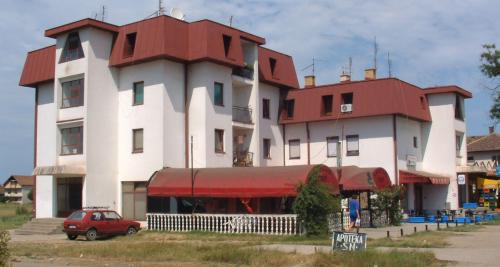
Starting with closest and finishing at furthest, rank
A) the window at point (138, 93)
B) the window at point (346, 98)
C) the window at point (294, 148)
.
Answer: the window at point (138, 93) → the window at point (346, 98) → the window at point (294, 148)

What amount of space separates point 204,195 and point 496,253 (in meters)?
15.1

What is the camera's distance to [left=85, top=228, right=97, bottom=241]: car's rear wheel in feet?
95.9

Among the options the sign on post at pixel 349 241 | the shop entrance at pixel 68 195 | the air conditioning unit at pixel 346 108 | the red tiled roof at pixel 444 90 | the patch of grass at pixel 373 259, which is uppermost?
the red tiled roof at pixel 444 90

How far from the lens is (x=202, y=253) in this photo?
67.9 feet

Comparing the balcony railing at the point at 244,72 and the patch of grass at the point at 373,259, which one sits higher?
the balcony railing at the point at 244,72

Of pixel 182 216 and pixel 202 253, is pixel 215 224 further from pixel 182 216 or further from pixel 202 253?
pixel 202 253

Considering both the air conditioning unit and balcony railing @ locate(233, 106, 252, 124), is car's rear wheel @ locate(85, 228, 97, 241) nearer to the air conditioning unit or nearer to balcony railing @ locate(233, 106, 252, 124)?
balcony railing @ locate(233, 106, 252, 124)

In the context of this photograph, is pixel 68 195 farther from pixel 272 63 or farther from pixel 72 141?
pixel 272 63

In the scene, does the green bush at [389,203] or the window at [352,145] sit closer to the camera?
the green bush at [389,203]

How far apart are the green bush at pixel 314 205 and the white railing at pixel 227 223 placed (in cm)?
72

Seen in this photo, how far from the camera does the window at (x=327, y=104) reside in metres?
43.3

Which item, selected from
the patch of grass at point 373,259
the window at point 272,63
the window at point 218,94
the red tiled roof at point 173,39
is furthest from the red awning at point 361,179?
the patch of grass at point 373,259

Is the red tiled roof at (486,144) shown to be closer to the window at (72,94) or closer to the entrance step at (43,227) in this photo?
the window at (72,94)

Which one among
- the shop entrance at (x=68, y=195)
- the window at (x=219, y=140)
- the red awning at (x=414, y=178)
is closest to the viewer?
the window at (x=219, y=140)
